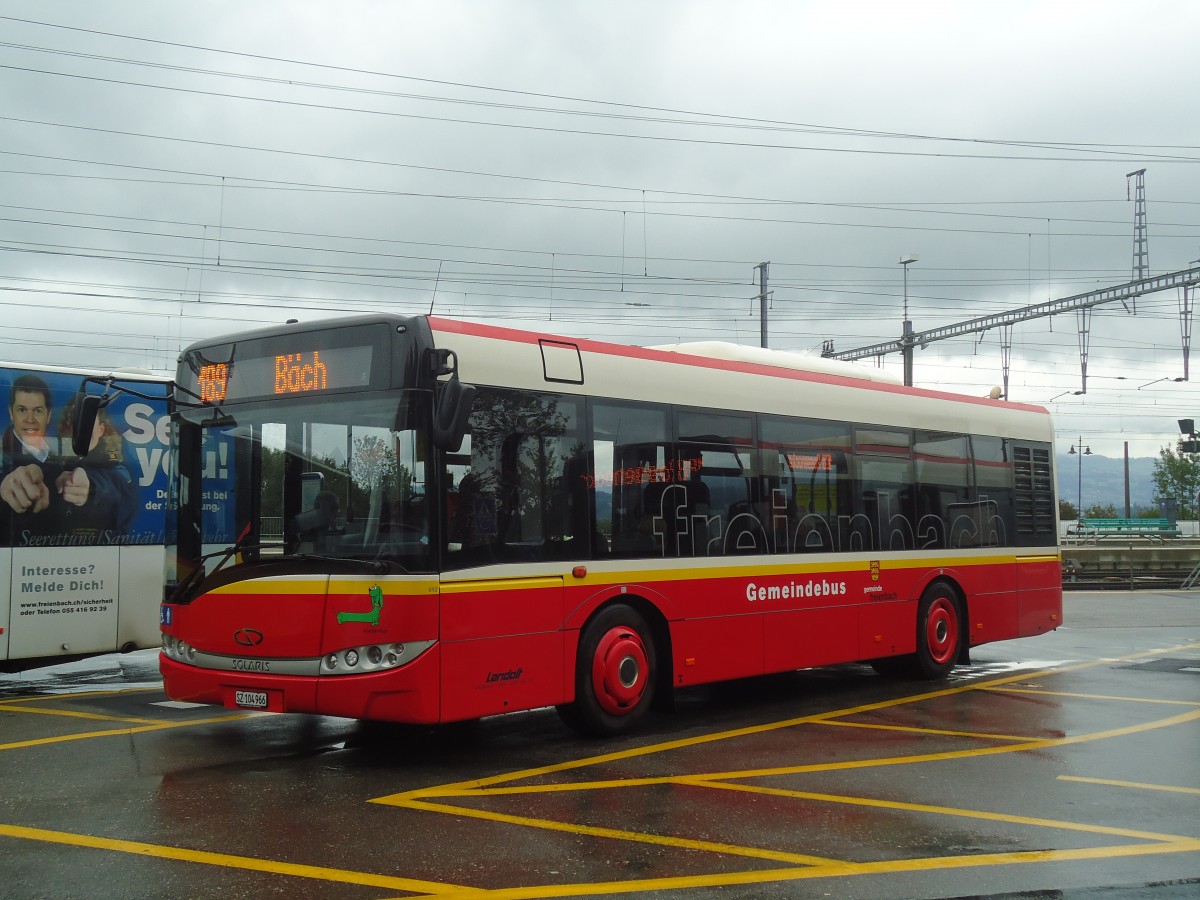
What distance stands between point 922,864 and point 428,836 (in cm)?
250

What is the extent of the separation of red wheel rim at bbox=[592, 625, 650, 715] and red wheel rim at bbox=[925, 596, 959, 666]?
4673 millimetres

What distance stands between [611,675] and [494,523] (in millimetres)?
1690

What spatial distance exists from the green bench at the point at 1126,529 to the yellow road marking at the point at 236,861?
196 ft

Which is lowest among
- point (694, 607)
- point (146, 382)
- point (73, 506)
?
point (694, 607)

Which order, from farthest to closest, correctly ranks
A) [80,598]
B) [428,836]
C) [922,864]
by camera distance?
1. [80,598]
2. [428,836]
3. [922,864]

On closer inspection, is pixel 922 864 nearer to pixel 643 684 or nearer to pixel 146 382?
pixel 643 684

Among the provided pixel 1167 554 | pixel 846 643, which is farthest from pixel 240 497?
pixel 1167 554

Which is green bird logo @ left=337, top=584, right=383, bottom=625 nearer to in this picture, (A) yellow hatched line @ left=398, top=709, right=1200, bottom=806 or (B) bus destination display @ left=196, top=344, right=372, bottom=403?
(A) yellow hatched line @ left=398, top=709, right=1200, bottom=806

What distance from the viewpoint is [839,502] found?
1192 centimetres

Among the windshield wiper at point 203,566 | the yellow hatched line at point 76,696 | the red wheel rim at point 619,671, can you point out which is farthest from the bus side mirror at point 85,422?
the red wheel rim at point 619,671

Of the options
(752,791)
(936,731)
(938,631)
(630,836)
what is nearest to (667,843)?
(630,836)

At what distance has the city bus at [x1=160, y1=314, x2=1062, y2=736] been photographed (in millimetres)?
8078

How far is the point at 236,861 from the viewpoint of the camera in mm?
5930

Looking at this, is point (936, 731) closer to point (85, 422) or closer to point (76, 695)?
point (85, 422)
